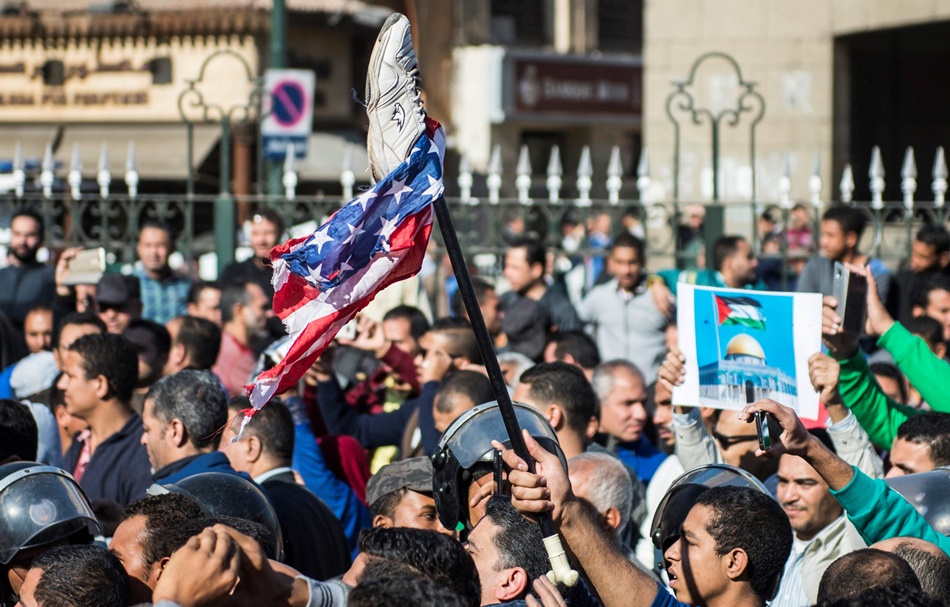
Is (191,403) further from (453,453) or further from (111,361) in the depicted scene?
(453,453)

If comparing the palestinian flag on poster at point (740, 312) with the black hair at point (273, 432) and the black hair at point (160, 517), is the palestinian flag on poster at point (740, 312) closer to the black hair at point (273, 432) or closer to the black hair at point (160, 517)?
the black hair at point (273, 432)

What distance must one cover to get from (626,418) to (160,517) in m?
2.88

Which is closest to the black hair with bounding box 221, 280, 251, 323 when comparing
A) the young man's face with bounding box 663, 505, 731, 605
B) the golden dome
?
the golden dome

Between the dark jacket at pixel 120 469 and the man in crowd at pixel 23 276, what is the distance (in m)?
3.35

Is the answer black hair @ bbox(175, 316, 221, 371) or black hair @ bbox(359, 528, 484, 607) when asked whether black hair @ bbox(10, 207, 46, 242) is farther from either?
black hair @ bbox(359, 528, 484, 607)

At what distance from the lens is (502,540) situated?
3.83 meters

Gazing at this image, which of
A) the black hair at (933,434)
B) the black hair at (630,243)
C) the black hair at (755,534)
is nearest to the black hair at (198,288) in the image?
the black hair at (630,243)

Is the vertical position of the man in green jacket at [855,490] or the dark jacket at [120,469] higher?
the man in green jacket at [855,490]

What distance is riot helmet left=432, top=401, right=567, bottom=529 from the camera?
13.8 feet

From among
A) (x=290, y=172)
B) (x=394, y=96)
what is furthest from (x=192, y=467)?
(x=290, y=172)

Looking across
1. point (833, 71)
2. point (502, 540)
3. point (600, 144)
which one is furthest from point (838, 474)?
point (600, 144)

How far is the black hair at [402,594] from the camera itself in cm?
280

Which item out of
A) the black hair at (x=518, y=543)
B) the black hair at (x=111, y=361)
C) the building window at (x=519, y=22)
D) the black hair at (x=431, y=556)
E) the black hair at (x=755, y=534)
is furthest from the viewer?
the building window at (x=519, y=22)

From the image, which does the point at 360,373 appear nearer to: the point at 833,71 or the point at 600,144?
the point at 833,71
